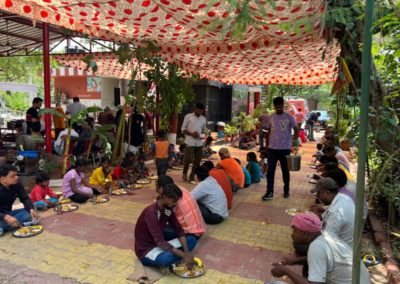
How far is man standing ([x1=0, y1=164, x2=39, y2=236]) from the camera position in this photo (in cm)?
414

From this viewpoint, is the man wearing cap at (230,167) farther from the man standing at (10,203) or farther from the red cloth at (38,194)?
the man standing at (10,203)

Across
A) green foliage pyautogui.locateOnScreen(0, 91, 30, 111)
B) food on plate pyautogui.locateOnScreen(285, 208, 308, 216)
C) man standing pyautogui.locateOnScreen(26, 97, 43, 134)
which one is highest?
green foliage pyautogui.locateOnScreen(0, 91, 30, 111)

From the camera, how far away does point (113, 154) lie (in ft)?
24.3

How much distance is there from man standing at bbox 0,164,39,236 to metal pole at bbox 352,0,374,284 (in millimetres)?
4083

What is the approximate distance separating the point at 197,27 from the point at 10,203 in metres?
3.65

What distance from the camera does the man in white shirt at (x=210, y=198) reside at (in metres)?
4.62

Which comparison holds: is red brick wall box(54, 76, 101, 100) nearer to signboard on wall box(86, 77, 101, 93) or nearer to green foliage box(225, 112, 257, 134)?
signboard on wall box(86, 77, 101, 93)

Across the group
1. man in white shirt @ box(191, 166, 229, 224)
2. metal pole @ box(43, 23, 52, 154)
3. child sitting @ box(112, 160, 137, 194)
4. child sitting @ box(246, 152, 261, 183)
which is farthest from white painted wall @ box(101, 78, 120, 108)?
man in white shirt @ box(191, 166, 229, 224)

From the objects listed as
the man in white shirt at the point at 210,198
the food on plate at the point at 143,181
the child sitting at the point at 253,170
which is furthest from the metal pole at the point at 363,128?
the food on plate at the point at 143,181

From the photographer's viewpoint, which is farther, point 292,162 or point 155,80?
point 155,80

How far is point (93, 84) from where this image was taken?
1827 cm

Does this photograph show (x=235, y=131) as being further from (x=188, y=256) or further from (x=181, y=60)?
(x=188, y=256)

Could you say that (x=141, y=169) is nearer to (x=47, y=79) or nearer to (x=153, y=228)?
(x=47, y=79)

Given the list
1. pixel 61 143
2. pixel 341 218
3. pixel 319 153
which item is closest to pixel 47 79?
pixel 61 143
